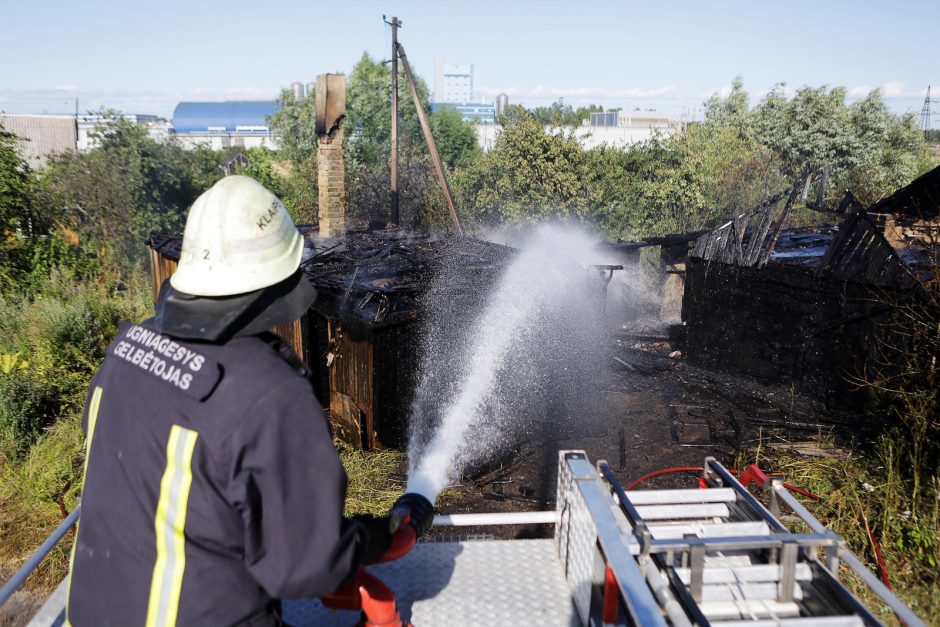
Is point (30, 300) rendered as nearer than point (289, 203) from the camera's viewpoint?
Yes

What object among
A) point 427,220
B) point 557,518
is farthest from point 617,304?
point 557,518

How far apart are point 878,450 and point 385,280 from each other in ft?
21.5

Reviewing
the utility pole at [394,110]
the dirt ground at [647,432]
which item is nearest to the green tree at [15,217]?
the utility pole at [394,110]

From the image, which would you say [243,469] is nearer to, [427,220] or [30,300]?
[30,300]

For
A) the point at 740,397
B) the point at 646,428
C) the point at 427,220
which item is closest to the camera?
the point at 646,428

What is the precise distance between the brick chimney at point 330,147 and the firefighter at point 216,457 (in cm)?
1261

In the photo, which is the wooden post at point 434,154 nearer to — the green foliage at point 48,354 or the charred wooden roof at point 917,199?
the green foliage at point 48,354

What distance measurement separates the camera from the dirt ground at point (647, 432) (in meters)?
7.90

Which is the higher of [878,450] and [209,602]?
[209,602]

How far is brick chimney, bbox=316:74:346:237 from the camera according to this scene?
44.4ft

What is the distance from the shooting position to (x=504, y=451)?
9227 millimetres

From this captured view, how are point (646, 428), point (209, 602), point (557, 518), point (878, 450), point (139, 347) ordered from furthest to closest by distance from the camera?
1. point (646, 428)
2. point (878, 450)
3. point (557, 518)
4. point (139, 347)
5. point (209, 602)

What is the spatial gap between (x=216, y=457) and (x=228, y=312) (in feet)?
1.19

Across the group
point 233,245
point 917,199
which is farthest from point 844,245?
point 233,245
